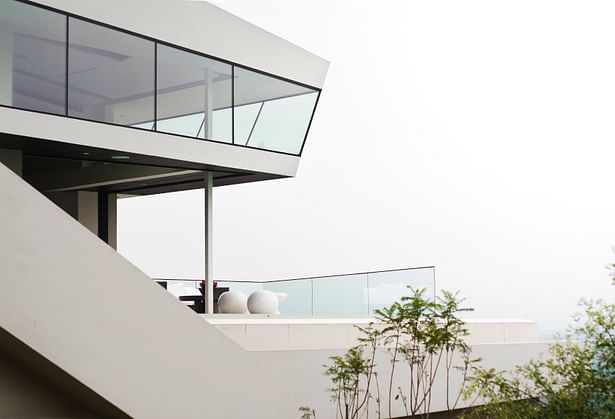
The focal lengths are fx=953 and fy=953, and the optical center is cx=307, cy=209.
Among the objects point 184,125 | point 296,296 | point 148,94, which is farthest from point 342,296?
point 148,94

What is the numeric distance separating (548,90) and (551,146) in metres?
2.56

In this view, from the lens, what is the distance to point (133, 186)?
20469mm

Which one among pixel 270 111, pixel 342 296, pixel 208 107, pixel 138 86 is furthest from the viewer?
pixel 342 296

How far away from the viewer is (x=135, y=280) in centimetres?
1000

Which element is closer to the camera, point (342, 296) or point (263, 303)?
point (263, 303)

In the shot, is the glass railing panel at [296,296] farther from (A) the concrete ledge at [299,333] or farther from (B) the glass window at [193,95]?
(B) the glass window at [193,95]

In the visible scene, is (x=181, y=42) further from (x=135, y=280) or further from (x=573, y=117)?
A: (x=573, y=117)

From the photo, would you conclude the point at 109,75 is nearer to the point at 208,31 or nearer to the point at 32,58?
the point at 32,58

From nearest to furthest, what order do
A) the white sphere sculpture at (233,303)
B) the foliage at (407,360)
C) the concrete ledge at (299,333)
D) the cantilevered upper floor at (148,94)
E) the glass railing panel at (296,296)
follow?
the foliage at (407,360) < the concrete ledge at (299,333) < the cantilevered upper floor at (148,94) < the white sphere sculpture at (233,303) < the glass railing panel at (296,296)

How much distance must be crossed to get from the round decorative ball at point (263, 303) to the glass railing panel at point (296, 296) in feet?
3.52

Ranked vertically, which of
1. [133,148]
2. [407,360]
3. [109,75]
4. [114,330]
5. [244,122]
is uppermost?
[109,75]

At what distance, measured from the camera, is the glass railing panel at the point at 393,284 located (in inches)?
742

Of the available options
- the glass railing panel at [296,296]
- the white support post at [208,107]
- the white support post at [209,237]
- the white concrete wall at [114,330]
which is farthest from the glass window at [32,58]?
the glass railing panel at [296,296]

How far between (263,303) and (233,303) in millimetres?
591
